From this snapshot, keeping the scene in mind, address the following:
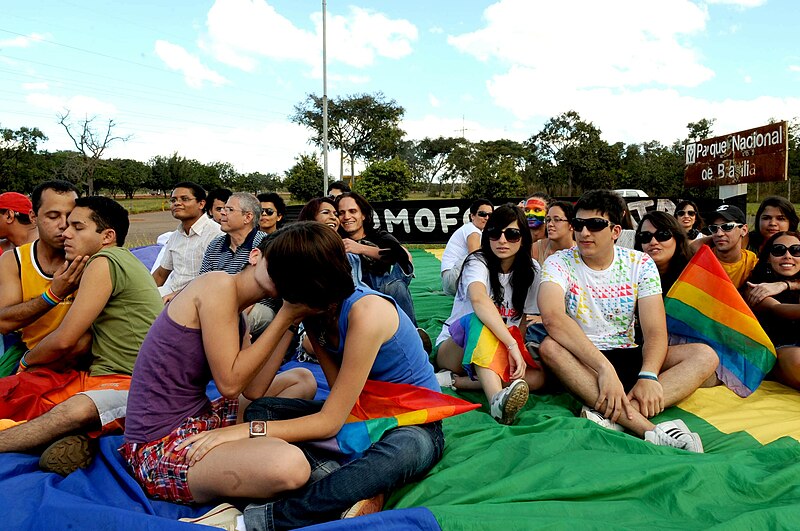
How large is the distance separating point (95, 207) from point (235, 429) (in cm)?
157

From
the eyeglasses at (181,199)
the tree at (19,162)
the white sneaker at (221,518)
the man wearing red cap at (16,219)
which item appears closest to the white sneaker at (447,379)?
the white sneaker at (221,518)

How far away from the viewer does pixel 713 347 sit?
3318 mm

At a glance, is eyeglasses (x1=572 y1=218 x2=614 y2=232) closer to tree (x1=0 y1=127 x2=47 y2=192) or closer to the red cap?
the red cap

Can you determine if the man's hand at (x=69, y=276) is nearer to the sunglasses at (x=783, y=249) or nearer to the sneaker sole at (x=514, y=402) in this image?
the sneaker sole at (x=514, y=402)

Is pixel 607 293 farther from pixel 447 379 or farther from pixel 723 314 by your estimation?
pixel 447 379

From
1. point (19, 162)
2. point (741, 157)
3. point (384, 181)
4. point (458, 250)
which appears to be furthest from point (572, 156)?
point (19, 162)

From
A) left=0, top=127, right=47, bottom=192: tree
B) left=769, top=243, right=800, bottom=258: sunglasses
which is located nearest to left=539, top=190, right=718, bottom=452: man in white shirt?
left=769, top=243, right=800, bottom=258: sunglasses

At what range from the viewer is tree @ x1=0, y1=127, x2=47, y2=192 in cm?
3800

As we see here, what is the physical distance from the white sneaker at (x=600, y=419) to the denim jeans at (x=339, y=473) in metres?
0.90

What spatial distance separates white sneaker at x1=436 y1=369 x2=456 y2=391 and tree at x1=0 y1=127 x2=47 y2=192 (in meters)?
43.7

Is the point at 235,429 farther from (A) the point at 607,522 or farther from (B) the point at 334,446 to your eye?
(A) the point at 607,522

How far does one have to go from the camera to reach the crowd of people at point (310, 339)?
194 cm

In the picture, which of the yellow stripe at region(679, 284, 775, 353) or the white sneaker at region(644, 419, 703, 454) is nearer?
the white sneaker at region(644, 419, 703, 454)

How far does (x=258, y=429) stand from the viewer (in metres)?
1.99
